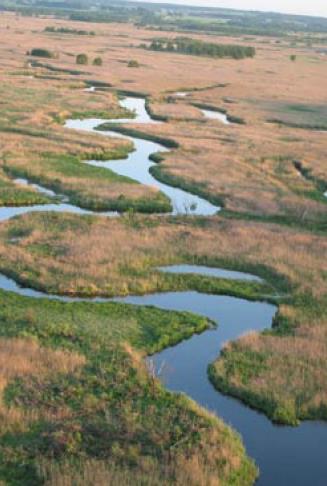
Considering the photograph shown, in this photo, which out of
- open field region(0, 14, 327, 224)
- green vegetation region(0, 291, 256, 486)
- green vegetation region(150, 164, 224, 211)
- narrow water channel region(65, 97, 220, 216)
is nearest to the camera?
green vegetation region(0, 291, 256, 486)

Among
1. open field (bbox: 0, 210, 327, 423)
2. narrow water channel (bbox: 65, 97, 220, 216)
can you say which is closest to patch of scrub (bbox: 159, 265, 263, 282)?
open field (bbox: 0, 210, 327, 423)

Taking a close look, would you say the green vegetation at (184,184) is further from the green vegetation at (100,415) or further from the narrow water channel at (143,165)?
the green vegetation at (100,415)

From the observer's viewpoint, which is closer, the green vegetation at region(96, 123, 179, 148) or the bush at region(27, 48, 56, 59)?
the green vegetation at region(96, 123, 179, 148)

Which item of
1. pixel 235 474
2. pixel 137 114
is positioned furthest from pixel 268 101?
pixel 235 474

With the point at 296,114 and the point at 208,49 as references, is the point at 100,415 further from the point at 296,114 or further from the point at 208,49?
the point at 208,49

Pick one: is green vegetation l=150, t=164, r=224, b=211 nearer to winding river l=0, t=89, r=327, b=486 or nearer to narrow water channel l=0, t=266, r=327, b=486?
winding river l=0, t=89, r=327, b=486

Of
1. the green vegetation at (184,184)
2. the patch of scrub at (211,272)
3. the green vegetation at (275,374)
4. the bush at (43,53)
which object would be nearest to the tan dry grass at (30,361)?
the green vegetation at (275,374)

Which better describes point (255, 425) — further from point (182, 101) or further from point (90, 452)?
point (182, 101)
